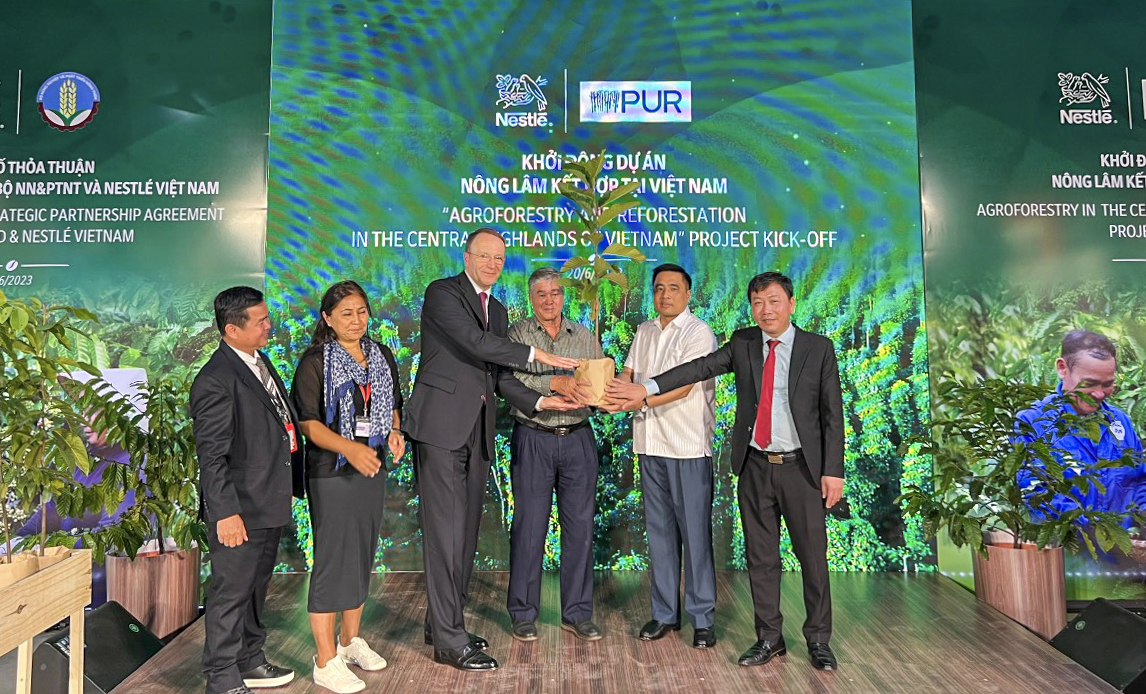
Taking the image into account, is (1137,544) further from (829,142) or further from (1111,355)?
(829,142)

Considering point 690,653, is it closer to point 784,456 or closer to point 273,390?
point 784,456

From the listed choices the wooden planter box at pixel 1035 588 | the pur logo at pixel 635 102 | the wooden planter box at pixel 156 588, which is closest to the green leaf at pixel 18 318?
the wooden planter box at pixel 156 588

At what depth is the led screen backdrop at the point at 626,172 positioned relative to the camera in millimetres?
4914

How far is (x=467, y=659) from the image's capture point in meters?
3.25

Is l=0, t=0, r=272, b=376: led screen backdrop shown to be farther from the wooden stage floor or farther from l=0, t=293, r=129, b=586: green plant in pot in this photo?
the wooden stage floor

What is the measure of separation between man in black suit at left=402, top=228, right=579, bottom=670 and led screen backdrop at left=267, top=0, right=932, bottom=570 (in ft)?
4.77

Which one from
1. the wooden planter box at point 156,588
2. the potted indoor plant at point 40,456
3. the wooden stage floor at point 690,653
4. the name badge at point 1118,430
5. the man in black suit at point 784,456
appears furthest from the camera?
the name badge at point 1118,430

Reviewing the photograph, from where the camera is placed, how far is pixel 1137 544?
15.4ft

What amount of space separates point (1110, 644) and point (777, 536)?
1.33m

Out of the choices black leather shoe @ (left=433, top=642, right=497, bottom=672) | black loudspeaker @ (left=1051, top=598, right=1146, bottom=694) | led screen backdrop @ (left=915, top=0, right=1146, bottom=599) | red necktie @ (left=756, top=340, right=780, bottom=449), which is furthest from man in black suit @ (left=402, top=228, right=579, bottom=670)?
led screen backdrop @ (left=915, top=0, right=1146, bottom=599)

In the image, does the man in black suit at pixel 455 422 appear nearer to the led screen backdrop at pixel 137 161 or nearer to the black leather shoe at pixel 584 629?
the black leather shoe at pixel 584 629

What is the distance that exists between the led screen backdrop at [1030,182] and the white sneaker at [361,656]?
333cm

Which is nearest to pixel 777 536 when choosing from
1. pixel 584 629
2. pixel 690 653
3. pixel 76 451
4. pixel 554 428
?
pixel 690 653

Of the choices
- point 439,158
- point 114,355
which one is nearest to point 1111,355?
point 439,158
